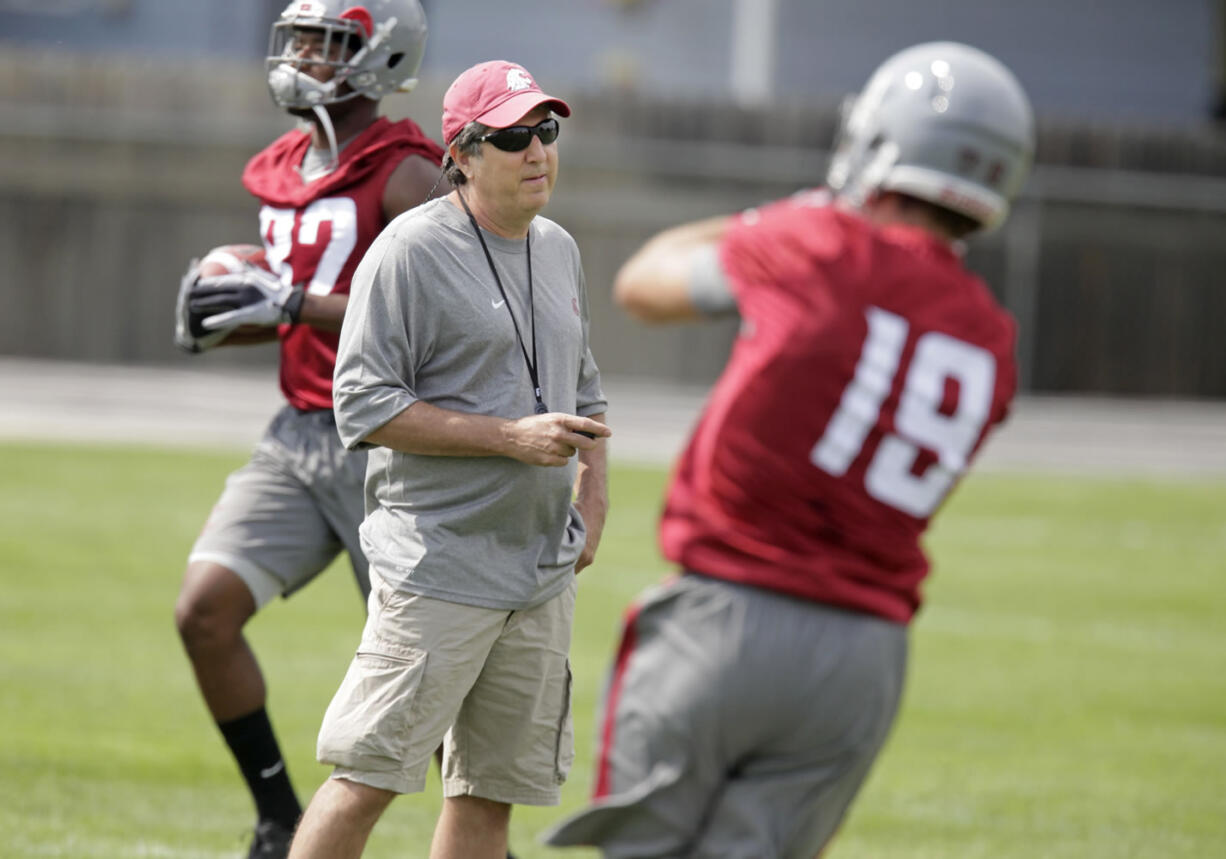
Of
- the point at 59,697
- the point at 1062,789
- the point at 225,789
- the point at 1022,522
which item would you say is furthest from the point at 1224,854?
the point at 1022,522

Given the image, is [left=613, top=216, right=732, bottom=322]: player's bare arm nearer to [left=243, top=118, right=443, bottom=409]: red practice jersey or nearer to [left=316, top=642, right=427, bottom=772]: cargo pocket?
[left=316, top=642, right=427, bottom=772]: cargo pocket

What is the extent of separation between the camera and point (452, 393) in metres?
4.09

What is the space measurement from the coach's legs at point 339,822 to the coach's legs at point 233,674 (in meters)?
1.13

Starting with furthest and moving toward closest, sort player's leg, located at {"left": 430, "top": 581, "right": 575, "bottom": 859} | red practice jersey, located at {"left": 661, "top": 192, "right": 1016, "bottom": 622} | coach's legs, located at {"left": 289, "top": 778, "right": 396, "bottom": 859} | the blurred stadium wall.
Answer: the blurred stadium wall
player's leg, located at {"left": 430, "top": 581, "right": 575, "bottom": 859}
coach's legs, located at {"left": 289, "top": 778, "right": 396, "bottom": 859}
red practice jersey, located at {"left": 661, "top": 192, "right": 1016, "bottom": 622}

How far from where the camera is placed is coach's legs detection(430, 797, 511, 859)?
13.9ft

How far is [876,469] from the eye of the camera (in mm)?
3242

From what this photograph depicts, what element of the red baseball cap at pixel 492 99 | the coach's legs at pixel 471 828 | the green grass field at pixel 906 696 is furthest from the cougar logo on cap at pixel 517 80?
the green grass field at pixel 906 696

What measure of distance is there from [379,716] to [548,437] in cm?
77

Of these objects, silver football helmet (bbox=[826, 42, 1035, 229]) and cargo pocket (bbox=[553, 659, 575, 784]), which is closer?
silver football helmet (bbox=[826, 42, 1035, 229])

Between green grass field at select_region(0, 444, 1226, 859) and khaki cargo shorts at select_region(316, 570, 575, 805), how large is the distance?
193 cm

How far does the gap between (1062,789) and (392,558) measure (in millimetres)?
4485

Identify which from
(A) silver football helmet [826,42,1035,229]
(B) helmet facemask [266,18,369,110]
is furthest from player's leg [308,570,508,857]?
(B) helmet facemask [266,18,369,110]

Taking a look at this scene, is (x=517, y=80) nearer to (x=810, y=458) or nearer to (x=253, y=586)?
(x=810, y=458)

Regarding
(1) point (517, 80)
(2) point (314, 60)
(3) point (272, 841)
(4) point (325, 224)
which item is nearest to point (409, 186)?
(4) point (325, 224)
